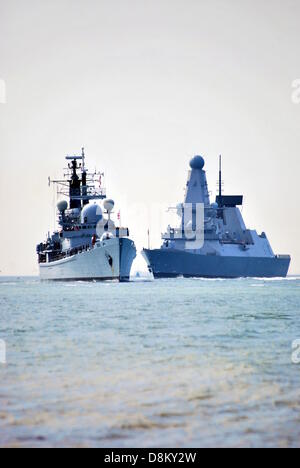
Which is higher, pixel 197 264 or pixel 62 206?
pixel 62 206

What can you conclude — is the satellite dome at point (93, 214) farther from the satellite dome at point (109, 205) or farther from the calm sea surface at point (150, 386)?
the calm sea surface at point (150, 386)

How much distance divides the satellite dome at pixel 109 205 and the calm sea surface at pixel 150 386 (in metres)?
63.6

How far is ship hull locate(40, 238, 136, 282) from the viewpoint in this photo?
3105 inches

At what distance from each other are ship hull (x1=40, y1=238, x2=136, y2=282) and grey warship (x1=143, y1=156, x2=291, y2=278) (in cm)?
1832

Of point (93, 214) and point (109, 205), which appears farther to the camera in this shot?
point (109, 205)

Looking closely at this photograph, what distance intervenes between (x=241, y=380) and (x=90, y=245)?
71.2 meters

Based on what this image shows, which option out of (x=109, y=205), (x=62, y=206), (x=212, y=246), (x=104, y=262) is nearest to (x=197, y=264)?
(x=212, y=246)

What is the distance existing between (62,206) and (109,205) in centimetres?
832

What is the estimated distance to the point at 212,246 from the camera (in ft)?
343

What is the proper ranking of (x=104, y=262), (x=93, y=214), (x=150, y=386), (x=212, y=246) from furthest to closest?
(x=212, y=246) < (x=93, y=214) < (x=104, y=262) < (x=150, y=386)

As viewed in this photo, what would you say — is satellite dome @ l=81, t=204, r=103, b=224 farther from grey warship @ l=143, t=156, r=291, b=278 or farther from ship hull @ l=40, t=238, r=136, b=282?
grey warship @ l=143, t=156, r=291, b=278

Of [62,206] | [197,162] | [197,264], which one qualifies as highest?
[197,162]

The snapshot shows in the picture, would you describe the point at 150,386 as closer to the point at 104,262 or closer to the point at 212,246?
the point at 104,262
